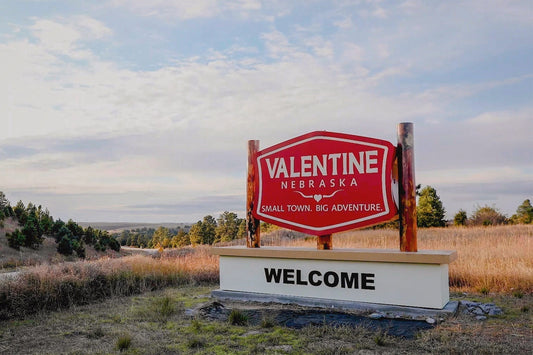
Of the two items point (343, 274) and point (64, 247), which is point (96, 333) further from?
point (64, 247)

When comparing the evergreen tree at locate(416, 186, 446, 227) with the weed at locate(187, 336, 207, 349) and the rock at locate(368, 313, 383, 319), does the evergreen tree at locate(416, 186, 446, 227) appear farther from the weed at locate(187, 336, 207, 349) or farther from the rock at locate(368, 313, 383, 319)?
the weed at locate(187, 336, 207, 349)

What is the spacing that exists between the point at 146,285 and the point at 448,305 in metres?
6.74

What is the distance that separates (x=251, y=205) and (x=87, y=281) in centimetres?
378

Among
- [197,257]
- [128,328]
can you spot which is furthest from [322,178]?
[197,257]

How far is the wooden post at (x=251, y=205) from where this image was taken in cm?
946

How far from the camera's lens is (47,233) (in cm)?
2975

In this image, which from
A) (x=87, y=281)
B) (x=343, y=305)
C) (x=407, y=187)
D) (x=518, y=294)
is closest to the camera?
(x=407, y=187)

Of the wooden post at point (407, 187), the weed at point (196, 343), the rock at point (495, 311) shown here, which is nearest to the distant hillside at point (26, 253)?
the weed at point (196, 343)

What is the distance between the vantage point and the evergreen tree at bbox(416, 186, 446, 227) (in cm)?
3275

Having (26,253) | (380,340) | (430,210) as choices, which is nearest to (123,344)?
(380,340)

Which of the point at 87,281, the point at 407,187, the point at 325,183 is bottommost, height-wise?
the point at 87,281

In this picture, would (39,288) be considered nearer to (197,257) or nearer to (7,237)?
(197,257)

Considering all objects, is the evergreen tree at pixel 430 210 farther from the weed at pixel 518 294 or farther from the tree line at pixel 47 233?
the weed at pixel 518 294

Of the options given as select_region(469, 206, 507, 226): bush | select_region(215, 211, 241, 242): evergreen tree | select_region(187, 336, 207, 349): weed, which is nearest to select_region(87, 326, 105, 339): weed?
select_region(187, 336, 207, 349): weed
